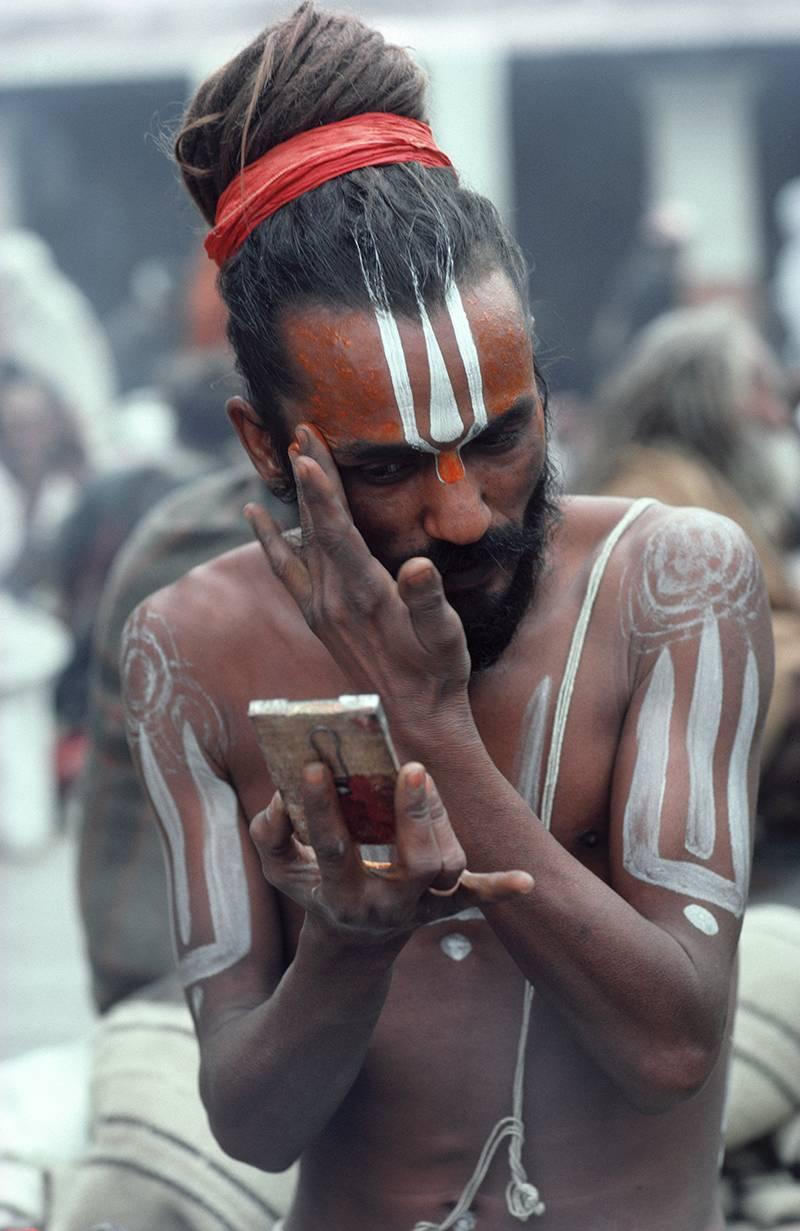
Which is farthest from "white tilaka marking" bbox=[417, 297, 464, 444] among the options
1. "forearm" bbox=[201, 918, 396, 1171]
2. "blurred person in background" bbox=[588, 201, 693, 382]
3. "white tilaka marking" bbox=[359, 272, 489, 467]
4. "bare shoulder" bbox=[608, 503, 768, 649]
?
"blurred person in background" bbox=[588, 201, 693, 382]

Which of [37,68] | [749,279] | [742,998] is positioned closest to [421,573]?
[742,998]

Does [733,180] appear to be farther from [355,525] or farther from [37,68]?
[355,525]

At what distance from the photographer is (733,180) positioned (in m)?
13.0

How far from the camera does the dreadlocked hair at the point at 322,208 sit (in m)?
1.87

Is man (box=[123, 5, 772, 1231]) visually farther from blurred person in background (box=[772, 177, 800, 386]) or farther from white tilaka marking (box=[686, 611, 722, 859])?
blurred person in background (box=[772, 177, 800, 386])

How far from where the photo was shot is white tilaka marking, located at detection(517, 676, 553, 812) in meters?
2.04

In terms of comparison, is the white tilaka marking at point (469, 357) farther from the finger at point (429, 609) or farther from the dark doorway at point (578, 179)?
the dark doorway at point (578, 179)

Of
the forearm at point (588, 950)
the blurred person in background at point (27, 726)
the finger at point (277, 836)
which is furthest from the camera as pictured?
the blurred person in background at point (27, 726)

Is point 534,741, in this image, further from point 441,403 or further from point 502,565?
point 441,403

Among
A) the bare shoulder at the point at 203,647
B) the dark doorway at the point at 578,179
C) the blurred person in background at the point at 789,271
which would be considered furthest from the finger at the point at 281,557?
the dark doorway at the point at 578,179

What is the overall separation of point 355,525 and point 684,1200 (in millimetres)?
965

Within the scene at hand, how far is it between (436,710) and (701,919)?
433 millimetres

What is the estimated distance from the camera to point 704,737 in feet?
6.43

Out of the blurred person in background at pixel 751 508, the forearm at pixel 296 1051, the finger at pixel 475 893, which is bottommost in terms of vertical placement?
the blurred person in background at pixel 751 508
